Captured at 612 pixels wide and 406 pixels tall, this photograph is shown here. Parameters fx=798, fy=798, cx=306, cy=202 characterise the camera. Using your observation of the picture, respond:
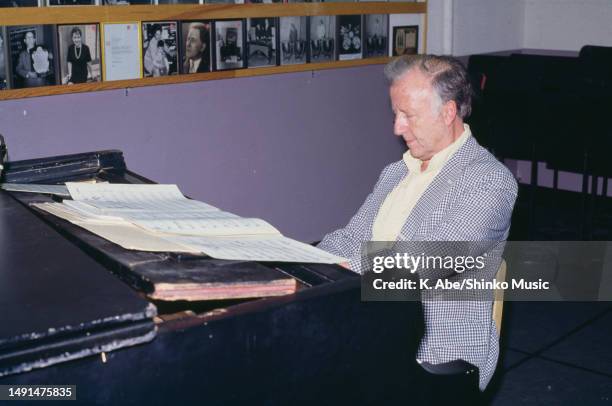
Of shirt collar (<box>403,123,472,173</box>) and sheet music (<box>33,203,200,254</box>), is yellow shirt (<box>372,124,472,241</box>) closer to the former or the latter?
shirt collar (<box>403,123,472,173</box>)

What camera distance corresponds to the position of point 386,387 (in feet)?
4.26

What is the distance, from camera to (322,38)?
409 cm

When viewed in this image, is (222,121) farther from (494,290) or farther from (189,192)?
(494,290)

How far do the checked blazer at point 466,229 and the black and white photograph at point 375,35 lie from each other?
100 inches

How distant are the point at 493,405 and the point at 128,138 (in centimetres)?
182

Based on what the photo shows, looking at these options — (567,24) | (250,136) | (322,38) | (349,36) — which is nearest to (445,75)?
(250,136)

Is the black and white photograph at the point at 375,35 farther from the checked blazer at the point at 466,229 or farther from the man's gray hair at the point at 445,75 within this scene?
the checked blazer at the point at 466,229

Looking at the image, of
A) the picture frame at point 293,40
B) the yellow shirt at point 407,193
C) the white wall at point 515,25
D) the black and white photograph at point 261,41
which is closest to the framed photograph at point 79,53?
the black and white photograph at point 261,41

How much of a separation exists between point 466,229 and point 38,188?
952 mm

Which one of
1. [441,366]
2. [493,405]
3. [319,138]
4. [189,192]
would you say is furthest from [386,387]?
[319,138]

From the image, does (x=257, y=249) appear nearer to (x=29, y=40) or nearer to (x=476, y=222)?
(x=476, y=222)

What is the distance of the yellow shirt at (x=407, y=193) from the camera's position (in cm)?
198

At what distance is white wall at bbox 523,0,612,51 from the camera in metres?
4.99

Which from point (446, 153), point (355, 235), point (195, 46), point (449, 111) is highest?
point (195, 46)
